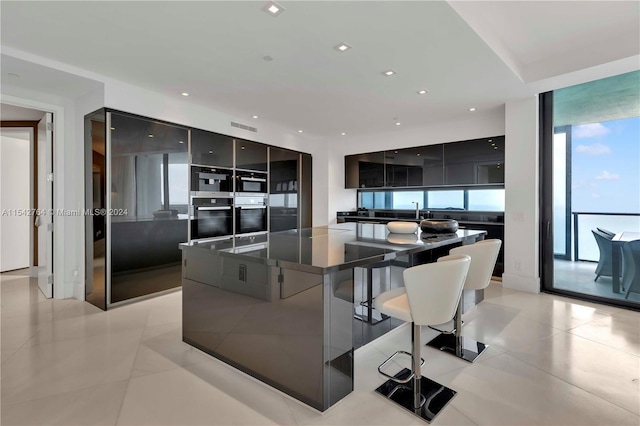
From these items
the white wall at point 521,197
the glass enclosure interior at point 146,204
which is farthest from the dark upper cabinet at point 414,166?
the glass enclosure interior at point 146,204

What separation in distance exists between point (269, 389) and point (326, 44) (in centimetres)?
266

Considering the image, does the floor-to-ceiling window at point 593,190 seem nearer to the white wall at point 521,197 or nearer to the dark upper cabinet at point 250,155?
the white wall at point 521,197

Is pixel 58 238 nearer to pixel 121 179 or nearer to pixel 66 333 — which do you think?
pixel 121 179

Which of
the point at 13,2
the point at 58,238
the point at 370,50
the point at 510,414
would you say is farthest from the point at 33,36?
the point at 510,414

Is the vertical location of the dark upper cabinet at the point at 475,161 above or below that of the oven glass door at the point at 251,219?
above

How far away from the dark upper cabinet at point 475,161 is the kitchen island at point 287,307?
10.2 ft

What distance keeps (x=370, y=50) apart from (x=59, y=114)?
3.80 meters

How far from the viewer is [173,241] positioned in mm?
3939

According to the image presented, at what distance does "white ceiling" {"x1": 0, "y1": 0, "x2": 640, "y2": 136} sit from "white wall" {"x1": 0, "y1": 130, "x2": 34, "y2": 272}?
2987mm

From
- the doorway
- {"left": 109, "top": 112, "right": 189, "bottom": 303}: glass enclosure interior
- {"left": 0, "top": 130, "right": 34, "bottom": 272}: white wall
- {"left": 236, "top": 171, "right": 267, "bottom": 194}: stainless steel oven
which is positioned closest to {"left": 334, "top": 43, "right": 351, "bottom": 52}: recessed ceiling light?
{"left": 109, "top": 112, "right": 189, "bottom": 303}: glass enclosure interior

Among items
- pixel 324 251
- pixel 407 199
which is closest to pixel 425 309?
pixel 324 251

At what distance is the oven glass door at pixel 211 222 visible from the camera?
13.8 ft

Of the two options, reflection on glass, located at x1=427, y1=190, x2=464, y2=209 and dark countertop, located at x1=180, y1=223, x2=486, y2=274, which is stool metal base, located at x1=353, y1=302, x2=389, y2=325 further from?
reflection on glass, located at x1=427, y1=190, x2=464, y2=209

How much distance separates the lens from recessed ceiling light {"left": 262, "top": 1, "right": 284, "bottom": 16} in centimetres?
206
